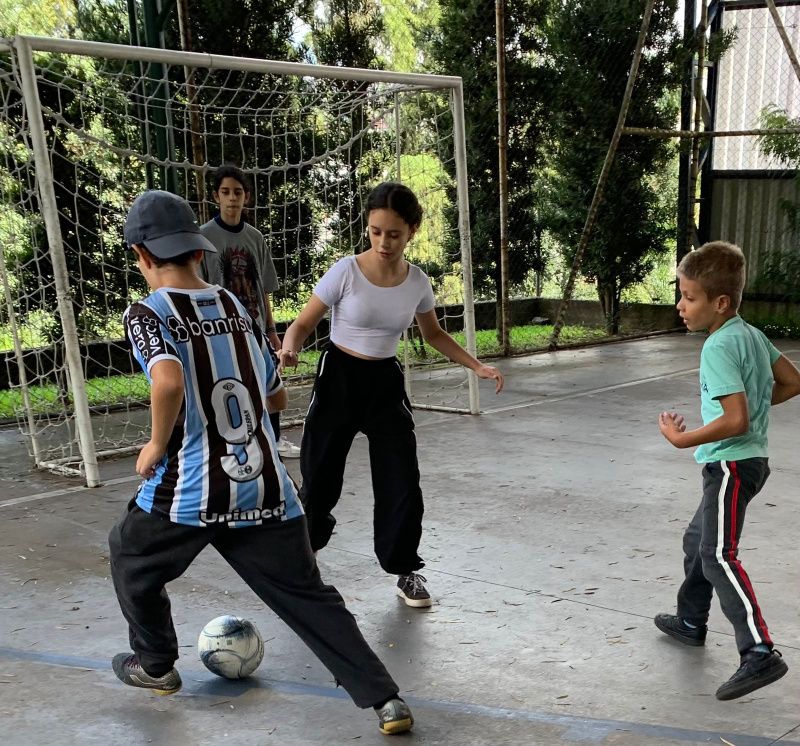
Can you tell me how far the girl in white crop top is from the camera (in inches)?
151

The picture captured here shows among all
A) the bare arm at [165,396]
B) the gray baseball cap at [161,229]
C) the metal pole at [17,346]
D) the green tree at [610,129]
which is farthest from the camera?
the green tree at [610,129]

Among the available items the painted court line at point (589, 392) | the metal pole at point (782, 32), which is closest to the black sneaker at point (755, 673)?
the painted court line at point (589, 392)

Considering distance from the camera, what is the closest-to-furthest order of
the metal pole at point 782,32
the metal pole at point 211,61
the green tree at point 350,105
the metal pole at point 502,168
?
the metal pole at point 211,61
the green tree at point 350,105
the metal pole at point 502,168
the metal pole at point 782,32

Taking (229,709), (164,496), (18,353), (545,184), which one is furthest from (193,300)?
(545,184)

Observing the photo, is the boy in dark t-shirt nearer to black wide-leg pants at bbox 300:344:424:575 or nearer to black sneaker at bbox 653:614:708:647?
black wide-leg pants at bbox 300:344:424:575

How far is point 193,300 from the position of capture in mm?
2725

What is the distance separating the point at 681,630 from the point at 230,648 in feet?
Answer: 5.17

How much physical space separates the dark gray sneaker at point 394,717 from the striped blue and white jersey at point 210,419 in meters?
0.63

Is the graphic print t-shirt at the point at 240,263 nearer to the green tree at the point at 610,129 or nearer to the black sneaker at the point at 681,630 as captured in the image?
the black sneaker at the point at 681,630

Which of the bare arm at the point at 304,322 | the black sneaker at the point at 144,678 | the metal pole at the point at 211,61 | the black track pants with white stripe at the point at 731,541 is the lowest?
the black sneaker at the point at 144,678

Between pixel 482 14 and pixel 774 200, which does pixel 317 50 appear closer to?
pixel 482 14

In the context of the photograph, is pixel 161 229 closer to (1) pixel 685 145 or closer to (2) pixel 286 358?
(2) pixel 286 358

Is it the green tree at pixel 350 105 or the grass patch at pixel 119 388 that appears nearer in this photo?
the grass patch at pixel 119 388

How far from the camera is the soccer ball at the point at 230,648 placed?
3.23 m
